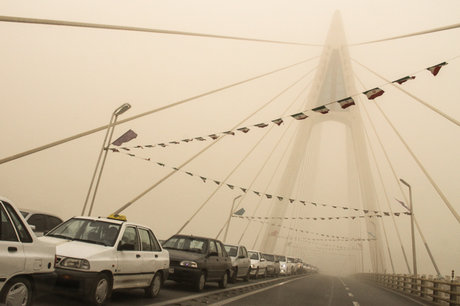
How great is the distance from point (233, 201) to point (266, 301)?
113ft

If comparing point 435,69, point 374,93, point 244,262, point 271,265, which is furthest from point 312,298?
point 271,265

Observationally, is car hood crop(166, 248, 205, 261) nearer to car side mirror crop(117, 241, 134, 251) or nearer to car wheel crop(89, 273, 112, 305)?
car side mirror crop(117, 241, 134, 251)

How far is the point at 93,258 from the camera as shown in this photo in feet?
25.7

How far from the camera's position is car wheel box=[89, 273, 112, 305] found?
25.4ft

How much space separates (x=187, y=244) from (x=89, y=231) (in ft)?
19.5

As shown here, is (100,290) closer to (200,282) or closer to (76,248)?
(76,248)

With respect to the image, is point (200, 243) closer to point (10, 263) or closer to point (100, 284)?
point (100, 284)

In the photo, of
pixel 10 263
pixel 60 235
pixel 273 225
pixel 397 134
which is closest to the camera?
pixel 10 263

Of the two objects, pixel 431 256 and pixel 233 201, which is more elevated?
pixel 233 201

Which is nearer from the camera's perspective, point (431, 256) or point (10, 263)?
point (10, 263)

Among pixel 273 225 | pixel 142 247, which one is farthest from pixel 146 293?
pixel 273 225

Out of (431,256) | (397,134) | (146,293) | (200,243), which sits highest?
(397,134)

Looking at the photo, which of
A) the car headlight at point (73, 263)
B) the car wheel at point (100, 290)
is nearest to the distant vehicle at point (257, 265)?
the car wheel at point (100, 290)

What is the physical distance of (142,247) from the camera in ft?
32.4
